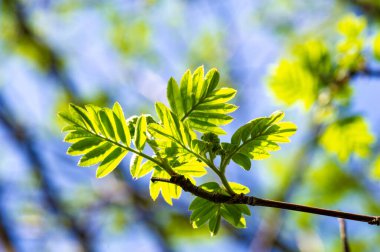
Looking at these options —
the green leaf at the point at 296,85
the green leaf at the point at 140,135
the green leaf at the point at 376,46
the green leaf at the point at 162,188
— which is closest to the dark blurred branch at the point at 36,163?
the green leaf at the point at 296,85

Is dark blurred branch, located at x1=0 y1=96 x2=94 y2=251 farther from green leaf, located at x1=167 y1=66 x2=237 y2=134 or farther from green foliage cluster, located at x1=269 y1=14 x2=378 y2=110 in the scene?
green leaf, located at x1=167 y1=66 x2=237 y2=134

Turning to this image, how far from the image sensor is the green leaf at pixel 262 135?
43.7 inches

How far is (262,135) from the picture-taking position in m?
1.12

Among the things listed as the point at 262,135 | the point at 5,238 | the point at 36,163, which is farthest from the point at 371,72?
the point at 36,163

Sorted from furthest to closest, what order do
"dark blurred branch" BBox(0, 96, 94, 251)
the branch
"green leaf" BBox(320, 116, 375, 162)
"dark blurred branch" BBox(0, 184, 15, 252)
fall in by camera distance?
"dark blurred branch" BBox(0, 96, 94, 251) → "dark blurred branch" BBox(0, 184, 15, 252) → "green leaf" BBox(320, 116, 375, 162) → the branch

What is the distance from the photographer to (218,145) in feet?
3.70

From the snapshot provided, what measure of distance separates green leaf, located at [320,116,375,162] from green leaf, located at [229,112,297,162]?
1.19m

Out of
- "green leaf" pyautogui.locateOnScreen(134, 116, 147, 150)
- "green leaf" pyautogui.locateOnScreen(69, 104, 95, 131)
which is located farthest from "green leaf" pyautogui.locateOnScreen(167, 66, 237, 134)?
"green leaf" pyautogui.locateOnScreen(69, 104, 95, 131)

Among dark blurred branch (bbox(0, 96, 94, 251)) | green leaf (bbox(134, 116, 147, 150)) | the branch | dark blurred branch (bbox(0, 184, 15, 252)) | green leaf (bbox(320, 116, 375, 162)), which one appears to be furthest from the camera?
dark blurred branch (bbox(0, 96, 94, 251))

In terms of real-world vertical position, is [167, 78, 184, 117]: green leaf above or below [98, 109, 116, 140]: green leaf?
above

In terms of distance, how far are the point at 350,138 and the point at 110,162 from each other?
5.02 ft

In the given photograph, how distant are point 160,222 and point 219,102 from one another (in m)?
5.89

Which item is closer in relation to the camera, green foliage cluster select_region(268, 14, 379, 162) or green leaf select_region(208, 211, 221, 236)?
green leaf select_region(208, 211, 221, 236)

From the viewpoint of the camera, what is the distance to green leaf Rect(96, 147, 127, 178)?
115 centimetres
